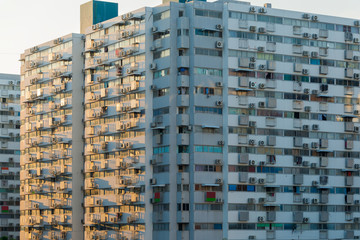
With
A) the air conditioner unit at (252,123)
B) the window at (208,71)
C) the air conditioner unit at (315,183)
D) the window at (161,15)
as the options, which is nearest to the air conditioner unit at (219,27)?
the window at (208,71)

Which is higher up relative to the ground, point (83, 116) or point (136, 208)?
point (83, 116)

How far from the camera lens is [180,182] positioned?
124 m

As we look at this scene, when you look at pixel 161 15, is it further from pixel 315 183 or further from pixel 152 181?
pixel 315 183

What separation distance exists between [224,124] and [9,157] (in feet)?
233

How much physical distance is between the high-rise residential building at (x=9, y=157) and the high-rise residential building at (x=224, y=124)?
46110 mm

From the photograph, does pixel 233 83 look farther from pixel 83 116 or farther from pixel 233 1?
pixel 83 116

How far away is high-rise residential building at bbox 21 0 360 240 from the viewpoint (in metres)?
125

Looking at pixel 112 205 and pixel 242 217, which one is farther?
pixel 112 205

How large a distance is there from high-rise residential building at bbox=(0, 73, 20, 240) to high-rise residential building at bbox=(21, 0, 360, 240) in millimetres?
46110

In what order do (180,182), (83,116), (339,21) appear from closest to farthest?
(180,182) → (339,21) → (83,116)

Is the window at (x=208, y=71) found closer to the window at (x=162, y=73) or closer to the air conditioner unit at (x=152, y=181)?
the window at (x=162, y=73)

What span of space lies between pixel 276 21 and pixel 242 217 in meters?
26.3

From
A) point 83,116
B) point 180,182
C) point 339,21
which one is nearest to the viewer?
point 180,182

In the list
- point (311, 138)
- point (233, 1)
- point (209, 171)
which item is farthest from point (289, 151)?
point (233, 1)
